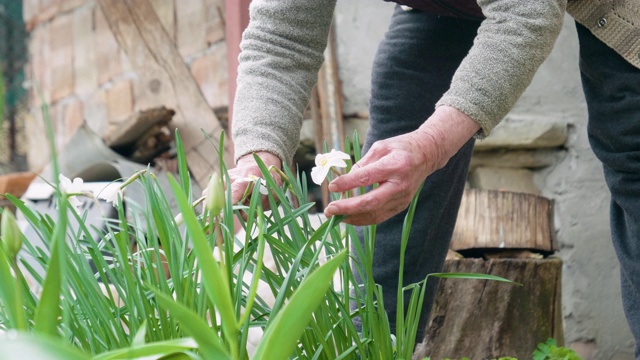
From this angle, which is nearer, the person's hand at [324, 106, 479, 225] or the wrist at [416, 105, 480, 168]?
the person's hand at [324, 106, 479, 225]

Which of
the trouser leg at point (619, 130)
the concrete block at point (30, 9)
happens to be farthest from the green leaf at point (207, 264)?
the concrete block at point (30, 9)

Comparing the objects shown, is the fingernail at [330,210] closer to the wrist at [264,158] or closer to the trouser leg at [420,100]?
the wrist at [264,158]

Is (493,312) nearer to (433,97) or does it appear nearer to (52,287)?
(433,97)

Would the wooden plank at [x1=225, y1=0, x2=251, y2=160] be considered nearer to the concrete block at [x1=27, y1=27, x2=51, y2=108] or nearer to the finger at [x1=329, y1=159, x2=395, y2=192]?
the concrete block at [x1=27, y1=27, x2=51, y2=108]

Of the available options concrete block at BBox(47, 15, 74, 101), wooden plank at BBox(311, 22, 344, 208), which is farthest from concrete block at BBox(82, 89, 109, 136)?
wooden plank at BBox(311, 22, 344, 208)

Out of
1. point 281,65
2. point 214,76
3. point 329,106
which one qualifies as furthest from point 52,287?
point 214,76

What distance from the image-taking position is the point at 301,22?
4.75 feet

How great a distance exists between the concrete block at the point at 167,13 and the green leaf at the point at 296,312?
3.38 meters

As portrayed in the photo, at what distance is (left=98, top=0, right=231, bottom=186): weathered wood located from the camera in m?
3.67

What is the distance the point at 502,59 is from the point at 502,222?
1.34m

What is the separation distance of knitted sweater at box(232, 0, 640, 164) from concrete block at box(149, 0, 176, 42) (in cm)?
252

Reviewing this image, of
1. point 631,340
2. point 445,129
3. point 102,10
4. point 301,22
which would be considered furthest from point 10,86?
point 445,129

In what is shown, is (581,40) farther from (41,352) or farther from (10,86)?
(10,86)

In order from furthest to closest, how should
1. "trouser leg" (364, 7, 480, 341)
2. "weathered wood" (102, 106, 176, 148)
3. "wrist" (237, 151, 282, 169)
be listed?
1. "weathered wood" (102, 106, 176, 148)
2. "trouser leg" (364, 7, 480, 341)
3. "wrist" (237, 151, 282, 169)
